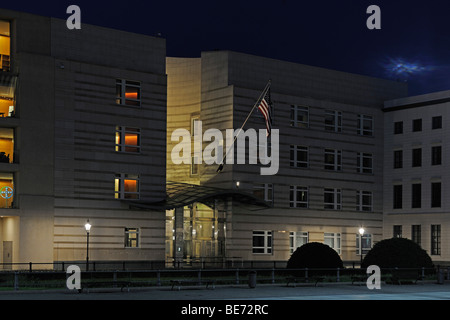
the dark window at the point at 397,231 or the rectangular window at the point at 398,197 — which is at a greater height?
the rectangular window at the point at 398,197

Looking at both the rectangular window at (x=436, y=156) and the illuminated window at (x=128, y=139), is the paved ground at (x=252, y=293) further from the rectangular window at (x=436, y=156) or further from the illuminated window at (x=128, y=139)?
the rectangular window at (x=436, y=156)

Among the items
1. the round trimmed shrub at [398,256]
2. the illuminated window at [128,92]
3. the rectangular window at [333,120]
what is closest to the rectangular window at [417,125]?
the rectangular window at [333,120]

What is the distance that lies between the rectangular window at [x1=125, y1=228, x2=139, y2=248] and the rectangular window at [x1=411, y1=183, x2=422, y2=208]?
26924mm

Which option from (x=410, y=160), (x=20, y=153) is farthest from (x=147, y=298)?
(x=410, y=160)

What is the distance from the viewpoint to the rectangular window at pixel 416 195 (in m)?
72.9

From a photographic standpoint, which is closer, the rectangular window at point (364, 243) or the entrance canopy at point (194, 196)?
the entrance canopy at point (194, 196)

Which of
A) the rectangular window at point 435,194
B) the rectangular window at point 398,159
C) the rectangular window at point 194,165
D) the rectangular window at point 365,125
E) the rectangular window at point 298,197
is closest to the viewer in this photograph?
the rectangular window at point 194,165

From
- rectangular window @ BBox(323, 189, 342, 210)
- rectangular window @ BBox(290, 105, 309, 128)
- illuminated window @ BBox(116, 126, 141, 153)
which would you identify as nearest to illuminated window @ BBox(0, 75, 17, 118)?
illuminated window @ BBox(116, 126, 141, 153)

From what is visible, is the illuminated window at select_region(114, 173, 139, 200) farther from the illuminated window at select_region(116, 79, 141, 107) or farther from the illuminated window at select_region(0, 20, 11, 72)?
the illuminated window at select_region(0, 20, 11, 72)

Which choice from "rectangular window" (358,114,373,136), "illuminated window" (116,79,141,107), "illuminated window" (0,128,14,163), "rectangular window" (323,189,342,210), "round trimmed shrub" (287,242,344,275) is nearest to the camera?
"round trimmed shrub" (287,242,344,275)

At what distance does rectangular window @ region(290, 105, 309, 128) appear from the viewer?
2783 inches

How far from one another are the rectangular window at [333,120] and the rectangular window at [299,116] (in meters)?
2.49

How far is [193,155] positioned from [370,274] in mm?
23997

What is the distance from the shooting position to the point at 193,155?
6962 centimetres
